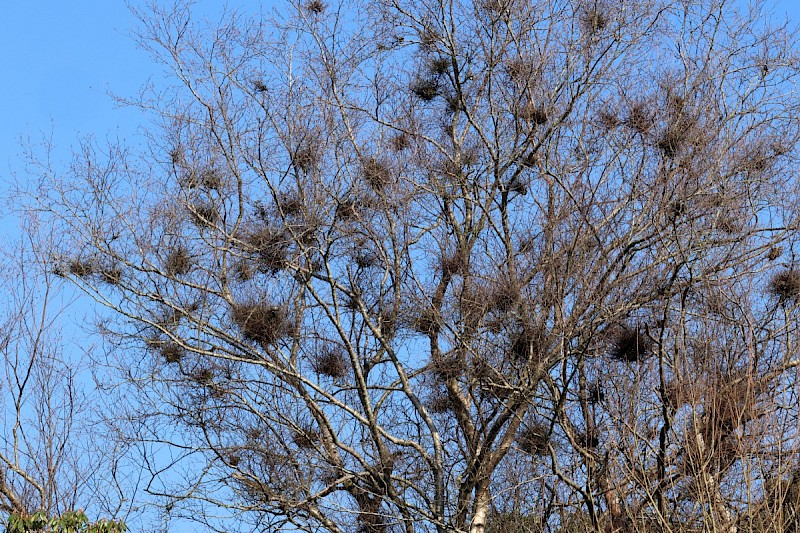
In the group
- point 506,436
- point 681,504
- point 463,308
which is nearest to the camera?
point 681,504

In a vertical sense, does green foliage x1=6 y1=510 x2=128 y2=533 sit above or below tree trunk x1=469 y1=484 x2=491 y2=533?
below

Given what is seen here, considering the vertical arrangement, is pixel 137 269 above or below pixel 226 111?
below

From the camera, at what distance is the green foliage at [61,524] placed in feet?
23.1

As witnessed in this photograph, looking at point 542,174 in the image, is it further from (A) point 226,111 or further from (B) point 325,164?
(A) point 226,111

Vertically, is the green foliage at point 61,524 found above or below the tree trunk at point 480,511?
below

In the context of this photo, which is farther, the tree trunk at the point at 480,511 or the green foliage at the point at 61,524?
the tree trunk at the point at 480,511

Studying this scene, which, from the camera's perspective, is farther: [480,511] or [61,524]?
[480,511]

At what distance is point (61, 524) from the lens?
23.2ft

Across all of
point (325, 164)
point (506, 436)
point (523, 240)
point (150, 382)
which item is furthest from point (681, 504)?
point (150, 382)

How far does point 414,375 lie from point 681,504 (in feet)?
10.1

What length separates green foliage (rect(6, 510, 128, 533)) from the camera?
278 inches

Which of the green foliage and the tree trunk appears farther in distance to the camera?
the tree trunk

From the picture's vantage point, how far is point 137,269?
9.62 m

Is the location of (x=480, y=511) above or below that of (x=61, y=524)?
above
